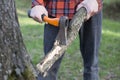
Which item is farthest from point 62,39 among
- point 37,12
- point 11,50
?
point 11,50

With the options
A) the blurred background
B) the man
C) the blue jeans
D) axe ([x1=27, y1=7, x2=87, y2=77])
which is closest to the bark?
axe ([x1=27, y1=7, x2=87, y2=77])

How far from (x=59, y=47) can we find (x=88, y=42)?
80 centimetres

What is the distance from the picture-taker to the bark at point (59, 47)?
308 centimetres

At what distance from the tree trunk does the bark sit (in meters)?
0.24

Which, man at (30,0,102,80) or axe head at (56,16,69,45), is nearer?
axe head at (56,16,69,45)

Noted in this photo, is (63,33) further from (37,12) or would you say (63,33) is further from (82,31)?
(82,31)

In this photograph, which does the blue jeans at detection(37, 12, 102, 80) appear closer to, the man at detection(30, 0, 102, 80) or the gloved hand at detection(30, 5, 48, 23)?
the man at detection(30, 0, 102, 80)

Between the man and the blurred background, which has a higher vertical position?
the man

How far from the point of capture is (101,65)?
22.0 ft

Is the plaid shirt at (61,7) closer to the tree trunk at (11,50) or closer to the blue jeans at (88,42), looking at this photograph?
the blue jeans at (88,42)

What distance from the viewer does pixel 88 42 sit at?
3.93m

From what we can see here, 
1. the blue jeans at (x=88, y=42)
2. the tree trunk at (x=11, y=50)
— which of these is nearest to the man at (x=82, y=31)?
the blue jeans at (x=88, y=42)

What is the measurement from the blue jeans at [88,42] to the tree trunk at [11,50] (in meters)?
0.37

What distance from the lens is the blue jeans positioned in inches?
149
